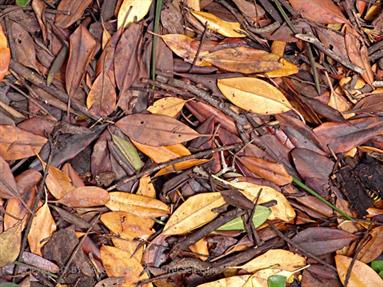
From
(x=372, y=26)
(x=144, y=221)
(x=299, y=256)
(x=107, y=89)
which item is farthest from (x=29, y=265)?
(x=372, y=26)

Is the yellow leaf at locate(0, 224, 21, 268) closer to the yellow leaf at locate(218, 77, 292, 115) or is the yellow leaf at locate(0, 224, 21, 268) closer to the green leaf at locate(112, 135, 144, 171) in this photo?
the green leaf at locate(112, 135, 144, 171)

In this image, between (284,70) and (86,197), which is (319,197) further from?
(86,197)

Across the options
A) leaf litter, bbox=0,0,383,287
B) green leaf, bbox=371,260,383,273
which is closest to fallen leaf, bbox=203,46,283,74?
leaf litter, bbox=0,0,383,287

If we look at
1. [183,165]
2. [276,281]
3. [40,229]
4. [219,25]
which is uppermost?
[219,25]

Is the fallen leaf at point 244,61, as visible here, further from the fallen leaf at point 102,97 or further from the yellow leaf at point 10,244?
the yellow leaf at point 10,244

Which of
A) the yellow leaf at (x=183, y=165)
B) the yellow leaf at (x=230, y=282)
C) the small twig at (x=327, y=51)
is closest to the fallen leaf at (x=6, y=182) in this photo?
the yellow leaf at (x=183, y=165)

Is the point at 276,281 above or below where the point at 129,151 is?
below

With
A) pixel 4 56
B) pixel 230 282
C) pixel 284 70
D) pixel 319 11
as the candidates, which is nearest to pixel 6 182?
pixel 4 56
